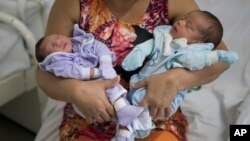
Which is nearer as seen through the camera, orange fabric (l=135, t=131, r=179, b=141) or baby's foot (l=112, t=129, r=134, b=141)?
baby's foot (l=112, t=129, r=134, b=141)

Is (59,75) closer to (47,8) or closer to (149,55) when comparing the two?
(149,55)

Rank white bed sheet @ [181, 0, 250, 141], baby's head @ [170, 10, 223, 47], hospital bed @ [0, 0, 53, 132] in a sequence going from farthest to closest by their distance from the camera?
hospital bed @ [0, 0, 53, 132]
white bed sheet @ [181, 0, 250, 141]
baby's head @ [170, 10, 223, 47]

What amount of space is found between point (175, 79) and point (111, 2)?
362 millimetres

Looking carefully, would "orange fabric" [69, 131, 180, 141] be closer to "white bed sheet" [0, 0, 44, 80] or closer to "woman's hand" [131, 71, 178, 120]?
"woman's hand" [131, 71, 178, 120]

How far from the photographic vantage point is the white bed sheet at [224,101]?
1355mm

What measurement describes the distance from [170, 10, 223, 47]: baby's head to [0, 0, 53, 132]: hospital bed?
0.75m

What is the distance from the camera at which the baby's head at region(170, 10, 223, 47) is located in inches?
44.2

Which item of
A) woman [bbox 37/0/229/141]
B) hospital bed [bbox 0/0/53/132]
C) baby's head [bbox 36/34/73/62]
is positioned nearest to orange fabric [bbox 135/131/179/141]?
woman [bbox 37/0/229/141]

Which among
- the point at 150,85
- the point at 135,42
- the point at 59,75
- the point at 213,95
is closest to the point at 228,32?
the point at 213,95

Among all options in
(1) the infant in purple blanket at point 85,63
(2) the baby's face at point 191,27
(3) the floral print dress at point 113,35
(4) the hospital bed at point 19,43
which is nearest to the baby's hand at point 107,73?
(1) the infant in purple blanket at point 85,63

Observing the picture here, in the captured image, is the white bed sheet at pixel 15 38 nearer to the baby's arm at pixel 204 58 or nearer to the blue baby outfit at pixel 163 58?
the blue baby outfit at pixel 163 58

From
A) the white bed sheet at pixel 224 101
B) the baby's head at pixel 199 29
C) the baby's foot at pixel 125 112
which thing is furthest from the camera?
the white bed sheet at pixel 224 101

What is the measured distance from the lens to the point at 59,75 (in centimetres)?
109

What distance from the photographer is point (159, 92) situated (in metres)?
1.07
